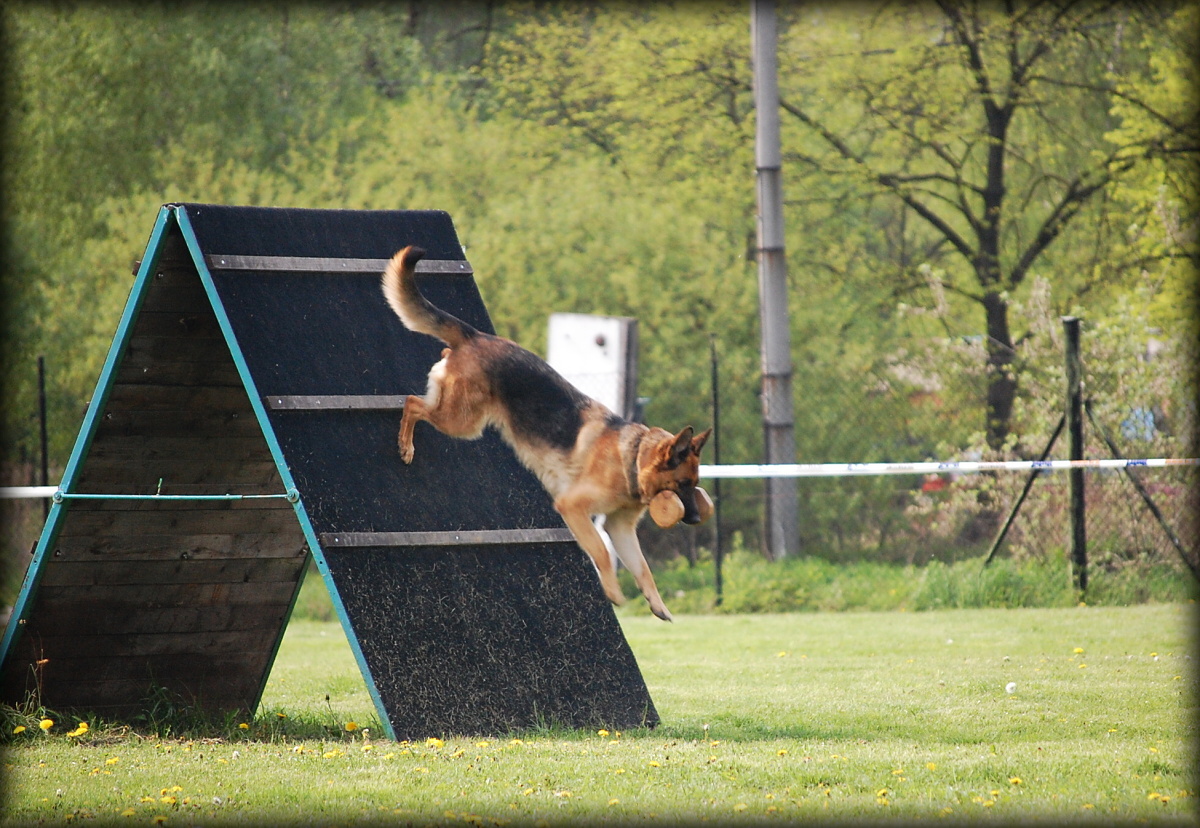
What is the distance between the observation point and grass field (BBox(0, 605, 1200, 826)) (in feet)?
14.5

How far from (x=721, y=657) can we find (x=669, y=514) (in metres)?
4.85

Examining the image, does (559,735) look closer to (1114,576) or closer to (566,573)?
(566,573)

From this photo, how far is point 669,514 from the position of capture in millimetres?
4551

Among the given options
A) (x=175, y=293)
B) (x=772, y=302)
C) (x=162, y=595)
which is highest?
(x=772, y=302)

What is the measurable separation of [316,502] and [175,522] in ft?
3.70

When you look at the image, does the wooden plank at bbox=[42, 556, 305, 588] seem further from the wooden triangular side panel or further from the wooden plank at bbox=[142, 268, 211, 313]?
the wooden plank at bbox=[142, 268, 211, 313]

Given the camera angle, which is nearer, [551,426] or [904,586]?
[551,426]

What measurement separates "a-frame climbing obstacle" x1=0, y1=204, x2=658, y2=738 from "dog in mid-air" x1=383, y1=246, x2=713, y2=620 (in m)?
0.65

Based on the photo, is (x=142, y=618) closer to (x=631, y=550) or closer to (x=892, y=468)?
(x=631, y=550)

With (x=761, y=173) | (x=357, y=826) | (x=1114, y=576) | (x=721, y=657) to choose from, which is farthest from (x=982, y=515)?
(x=357, y=826)

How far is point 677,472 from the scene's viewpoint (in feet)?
15.3

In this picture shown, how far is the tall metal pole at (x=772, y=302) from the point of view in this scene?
14008 mm

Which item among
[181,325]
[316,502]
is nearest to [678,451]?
[316,502]

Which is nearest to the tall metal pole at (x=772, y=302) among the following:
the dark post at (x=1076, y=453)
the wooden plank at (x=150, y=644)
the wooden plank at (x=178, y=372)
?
the dark post at (x=1076, y=453)
